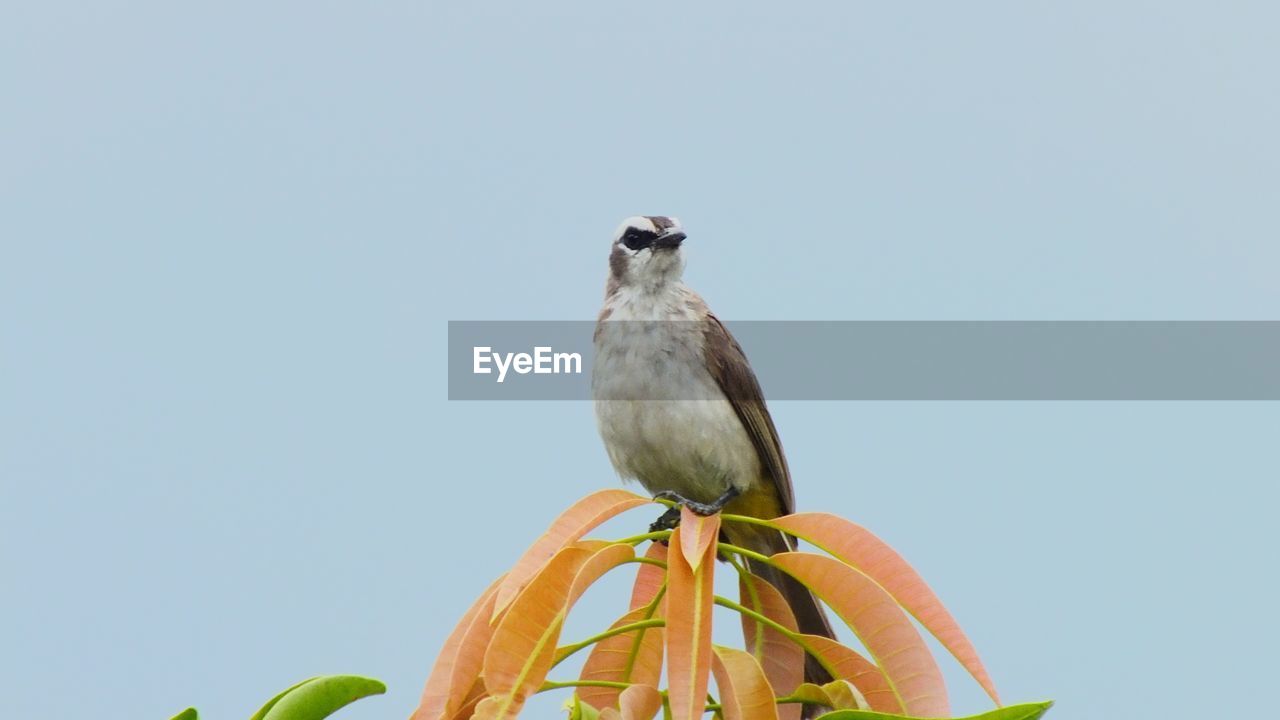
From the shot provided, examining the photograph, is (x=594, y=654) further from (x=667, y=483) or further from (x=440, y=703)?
(x=667, y=483)

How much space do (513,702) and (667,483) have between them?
2395 mm

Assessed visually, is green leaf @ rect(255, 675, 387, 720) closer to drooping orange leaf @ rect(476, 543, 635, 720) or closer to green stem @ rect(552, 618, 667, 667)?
drooping orange leaf @ rect(476, 543, 635, 720)

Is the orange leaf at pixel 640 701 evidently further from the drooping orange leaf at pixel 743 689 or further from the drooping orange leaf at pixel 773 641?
the drooping orange leaf at pixel 773 641

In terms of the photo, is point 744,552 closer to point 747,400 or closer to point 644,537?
point 644,537

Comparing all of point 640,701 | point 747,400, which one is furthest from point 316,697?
point 747,400

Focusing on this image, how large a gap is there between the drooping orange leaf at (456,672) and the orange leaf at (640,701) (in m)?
0.38

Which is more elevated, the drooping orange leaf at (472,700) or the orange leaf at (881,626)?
the orange leaf at (881,626)

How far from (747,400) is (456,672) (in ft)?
8.50

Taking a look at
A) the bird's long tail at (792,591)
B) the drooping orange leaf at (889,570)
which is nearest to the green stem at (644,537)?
the drooping orange leaf at (889,570)

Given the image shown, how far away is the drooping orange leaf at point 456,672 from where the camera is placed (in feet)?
11.4

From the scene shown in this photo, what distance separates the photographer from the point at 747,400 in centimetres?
582

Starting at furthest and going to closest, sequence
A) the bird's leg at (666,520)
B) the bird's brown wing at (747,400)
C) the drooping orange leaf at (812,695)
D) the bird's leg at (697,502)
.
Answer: the bird's brown wing at (747,400)
the bird's leg at (666,520)
the bird's leg at (697,502)
the drooping orange leaf at (812,695)

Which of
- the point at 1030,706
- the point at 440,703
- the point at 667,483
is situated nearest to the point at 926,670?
the point at 1030,706

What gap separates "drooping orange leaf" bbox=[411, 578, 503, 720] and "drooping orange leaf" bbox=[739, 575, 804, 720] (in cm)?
91
